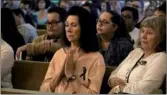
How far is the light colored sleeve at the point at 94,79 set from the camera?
2156mm

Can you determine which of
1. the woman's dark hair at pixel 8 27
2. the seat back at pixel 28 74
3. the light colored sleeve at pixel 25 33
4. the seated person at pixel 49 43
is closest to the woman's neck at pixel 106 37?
the seated person at pixel 49 43

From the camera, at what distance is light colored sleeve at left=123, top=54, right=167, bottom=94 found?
203 centimetres

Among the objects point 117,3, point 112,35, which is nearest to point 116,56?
point 112,35

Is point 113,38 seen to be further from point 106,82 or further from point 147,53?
point 147,53

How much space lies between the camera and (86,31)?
7.54 ft

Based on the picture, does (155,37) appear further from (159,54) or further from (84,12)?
(84,12)

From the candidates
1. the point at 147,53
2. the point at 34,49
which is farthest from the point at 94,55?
the point at 34,49

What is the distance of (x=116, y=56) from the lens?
2.62 meters

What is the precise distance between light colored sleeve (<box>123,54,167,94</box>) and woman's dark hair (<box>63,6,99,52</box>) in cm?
40

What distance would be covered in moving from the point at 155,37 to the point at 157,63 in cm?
18

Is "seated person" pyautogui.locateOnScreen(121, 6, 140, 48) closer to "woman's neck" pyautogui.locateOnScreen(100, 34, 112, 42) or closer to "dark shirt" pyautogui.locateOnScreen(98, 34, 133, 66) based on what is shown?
"woman's neck" pyautogui.locateOnScreen(100, 34, 112, 42)

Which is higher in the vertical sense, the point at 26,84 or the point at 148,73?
the point at 148,73

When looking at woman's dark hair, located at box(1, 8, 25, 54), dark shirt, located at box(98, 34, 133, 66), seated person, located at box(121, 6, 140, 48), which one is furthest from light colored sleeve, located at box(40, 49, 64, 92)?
seated person, located at box(121, 6, 140, 48)

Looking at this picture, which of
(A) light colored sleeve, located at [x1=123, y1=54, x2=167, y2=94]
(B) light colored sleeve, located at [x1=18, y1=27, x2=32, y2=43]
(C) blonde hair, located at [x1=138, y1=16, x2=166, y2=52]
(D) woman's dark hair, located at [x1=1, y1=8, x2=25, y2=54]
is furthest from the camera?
(B) light colored sleeve, located at [x1=18, y1=27, x2=32, y2=43]
